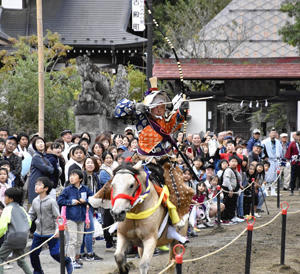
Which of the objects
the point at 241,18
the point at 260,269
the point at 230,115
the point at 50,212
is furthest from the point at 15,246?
the point at 230,115

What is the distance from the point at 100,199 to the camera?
25.7ft

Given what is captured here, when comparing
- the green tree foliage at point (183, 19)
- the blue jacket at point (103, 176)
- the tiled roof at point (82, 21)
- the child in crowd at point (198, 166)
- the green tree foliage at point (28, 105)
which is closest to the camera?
the blue jacket at point (103, 176)

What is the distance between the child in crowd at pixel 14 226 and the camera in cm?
783

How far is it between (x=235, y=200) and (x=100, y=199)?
6670mm

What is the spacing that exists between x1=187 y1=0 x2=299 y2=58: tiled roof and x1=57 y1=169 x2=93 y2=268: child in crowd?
20874mm

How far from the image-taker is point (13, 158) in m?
10.8

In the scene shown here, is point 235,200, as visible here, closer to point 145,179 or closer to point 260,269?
point 260,269

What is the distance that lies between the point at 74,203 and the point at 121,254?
2063mm

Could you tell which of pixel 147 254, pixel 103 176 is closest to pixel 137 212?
pixel 147 254

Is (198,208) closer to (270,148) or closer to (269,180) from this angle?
(269,180)

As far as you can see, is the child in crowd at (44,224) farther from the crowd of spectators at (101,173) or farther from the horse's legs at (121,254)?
the horse's legs at (121,254)

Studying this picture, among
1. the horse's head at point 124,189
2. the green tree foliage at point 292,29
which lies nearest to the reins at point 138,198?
the horse's head at point 124,189

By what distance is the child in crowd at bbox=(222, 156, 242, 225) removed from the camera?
44.6ft

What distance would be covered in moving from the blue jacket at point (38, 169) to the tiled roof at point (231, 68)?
11.9 meters
